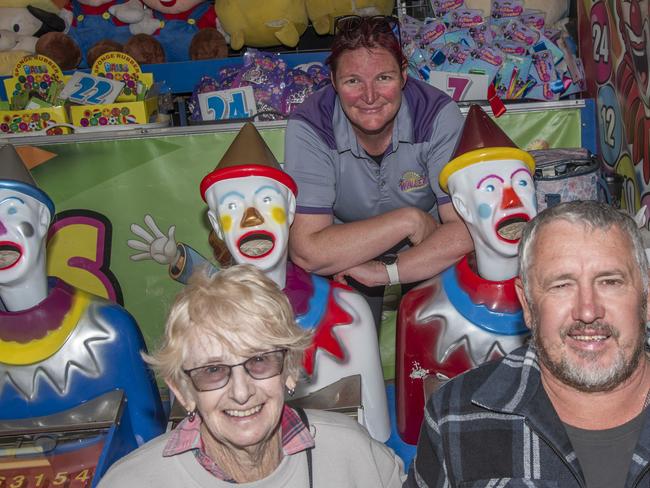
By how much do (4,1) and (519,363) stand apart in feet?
15.9

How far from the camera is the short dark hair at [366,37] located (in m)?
2.90

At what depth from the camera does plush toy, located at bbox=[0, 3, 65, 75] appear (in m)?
5.53

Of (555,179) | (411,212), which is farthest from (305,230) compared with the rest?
(555,179)

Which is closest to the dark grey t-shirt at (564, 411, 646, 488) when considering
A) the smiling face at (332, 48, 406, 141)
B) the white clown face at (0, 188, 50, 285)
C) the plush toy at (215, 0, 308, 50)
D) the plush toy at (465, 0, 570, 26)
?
the smiling face at (332, 48, 406, 141)

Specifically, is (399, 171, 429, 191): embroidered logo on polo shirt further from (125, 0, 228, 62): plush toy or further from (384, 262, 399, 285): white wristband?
(125, 0, 228, 62): plush toy

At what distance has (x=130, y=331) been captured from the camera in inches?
113

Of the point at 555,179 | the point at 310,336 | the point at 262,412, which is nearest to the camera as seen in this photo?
the point at 262,412

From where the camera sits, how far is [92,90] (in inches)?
159

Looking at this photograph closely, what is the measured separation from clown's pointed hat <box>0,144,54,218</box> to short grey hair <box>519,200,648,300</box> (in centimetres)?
167

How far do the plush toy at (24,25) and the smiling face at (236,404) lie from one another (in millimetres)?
4258

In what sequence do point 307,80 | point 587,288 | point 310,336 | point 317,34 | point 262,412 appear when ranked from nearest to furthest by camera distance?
point 587,288
point 262,412
point 310,336
point 307,80
point 317,34

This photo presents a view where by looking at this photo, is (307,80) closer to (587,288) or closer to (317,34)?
(317,34)

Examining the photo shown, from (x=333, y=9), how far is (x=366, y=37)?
7.73 ft

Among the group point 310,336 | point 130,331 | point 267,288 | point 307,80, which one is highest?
point 307,80
